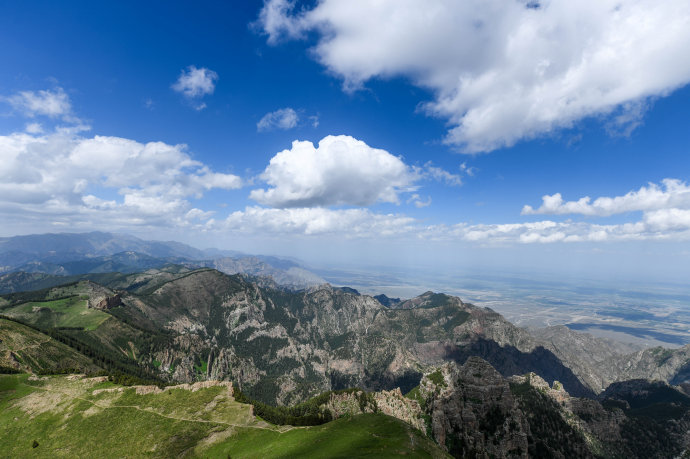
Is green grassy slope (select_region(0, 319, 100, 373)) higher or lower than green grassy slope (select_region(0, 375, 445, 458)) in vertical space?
lower

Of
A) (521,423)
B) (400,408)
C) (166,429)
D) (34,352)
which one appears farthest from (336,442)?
(34,352)

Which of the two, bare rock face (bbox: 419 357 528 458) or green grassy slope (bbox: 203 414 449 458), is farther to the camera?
bare rock face (bbox: 419 357 528 458)

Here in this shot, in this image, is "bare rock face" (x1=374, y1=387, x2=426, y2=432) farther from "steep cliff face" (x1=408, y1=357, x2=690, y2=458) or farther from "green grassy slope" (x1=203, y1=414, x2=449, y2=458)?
"green grassy slope" (x1=203, y1=414, x2=449, y2=458)

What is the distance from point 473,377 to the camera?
160 metres

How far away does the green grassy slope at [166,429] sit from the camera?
70438 mm

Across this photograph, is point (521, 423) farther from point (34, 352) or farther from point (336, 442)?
point (34, 352)

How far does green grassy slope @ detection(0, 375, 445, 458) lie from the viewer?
231 ft

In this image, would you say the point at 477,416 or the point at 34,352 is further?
the point at 34,352

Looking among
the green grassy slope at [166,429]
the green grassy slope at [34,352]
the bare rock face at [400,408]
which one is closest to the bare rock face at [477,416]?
the bare rock face at [400,408]

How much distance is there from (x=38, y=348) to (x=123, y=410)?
137m

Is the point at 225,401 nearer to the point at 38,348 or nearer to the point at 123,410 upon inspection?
the point at 123,410

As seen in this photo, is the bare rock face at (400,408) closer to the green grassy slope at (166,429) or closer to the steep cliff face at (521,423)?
the steep cliff face at (521,423)

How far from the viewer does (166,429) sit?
83875mm

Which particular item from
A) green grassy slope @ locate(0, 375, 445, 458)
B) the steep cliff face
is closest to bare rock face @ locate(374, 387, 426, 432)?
the steep cliff face
